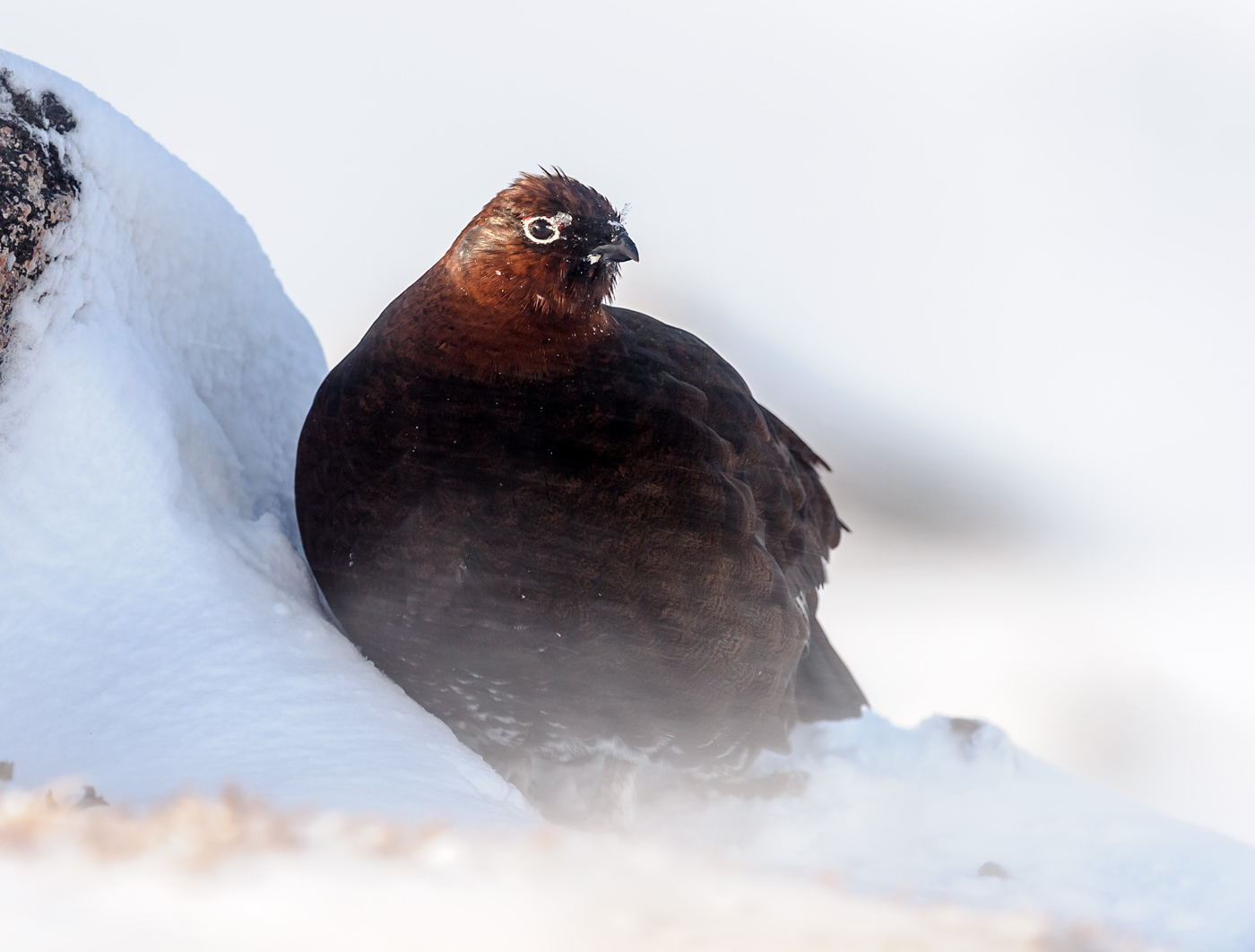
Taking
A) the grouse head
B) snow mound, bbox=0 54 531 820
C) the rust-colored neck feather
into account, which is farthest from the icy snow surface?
the grouse head

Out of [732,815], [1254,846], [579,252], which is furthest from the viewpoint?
[732,815]

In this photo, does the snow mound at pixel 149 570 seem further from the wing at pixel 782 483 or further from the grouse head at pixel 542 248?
the wing at pixel 782 483

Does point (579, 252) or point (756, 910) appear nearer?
point (756, 910)

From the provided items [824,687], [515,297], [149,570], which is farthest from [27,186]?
[824,687]

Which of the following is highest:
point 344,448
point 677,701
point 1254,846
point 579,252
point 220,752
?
point 579,252

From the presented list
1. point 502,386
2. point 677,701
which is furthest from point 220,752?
point 677,701

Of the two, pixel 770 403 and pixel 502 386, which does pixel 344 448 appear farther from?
pixel 770 403
